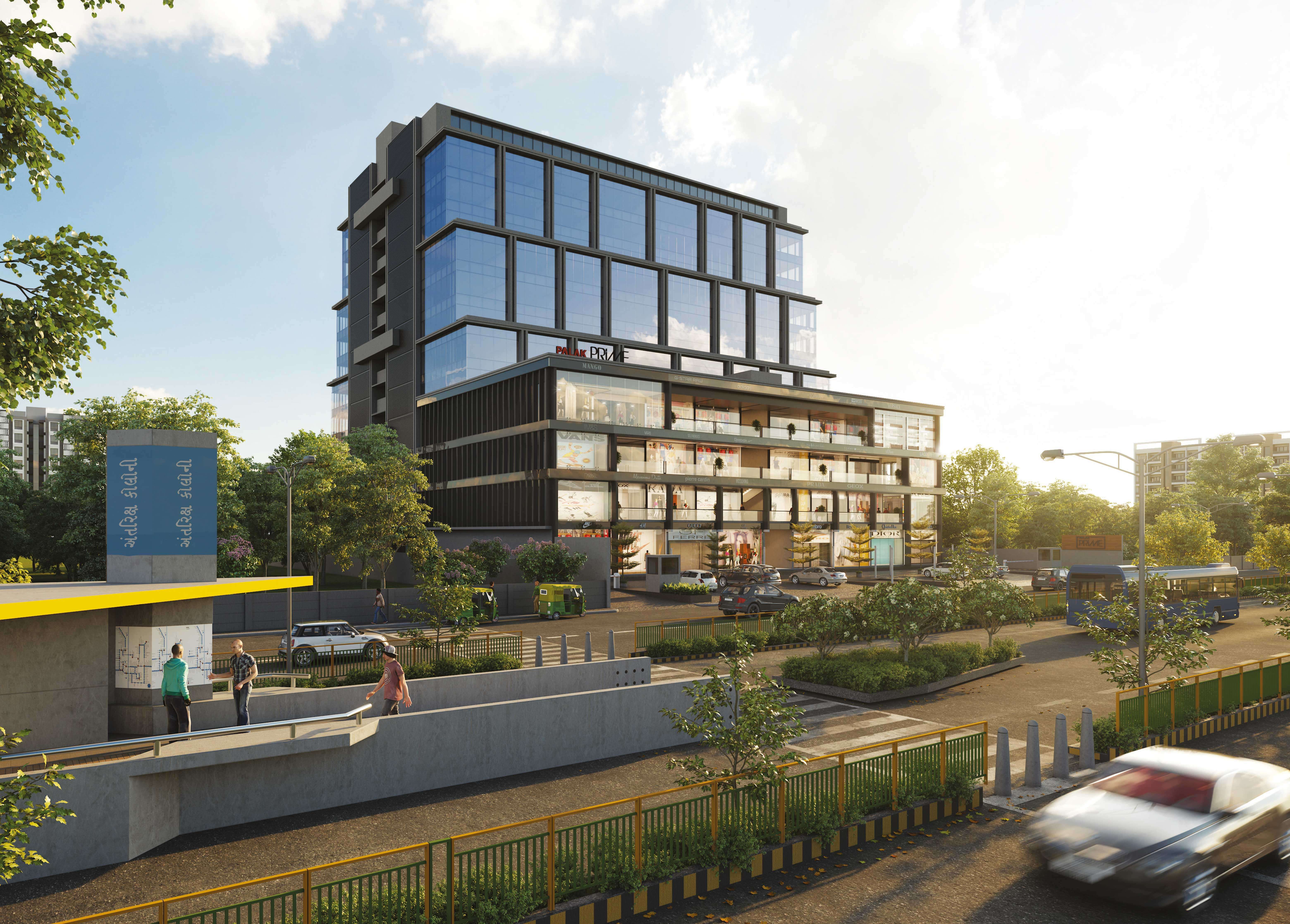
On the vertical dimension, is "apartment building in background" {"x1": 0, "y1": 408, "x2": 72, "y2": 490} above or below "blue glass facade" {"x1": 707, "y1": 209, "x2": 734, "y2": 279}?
below

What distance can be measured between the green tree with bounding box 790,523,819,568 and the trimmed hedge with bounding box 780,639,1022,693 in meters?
43.4

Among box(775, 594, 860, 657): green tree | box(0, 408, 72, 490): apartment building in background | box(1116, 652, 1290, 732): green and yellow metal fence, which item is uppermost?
box(0, 408, 72, 490): apartment building in background

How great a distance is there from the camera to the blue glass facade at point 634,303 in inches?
3191

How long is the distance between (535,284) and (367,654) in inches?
2087

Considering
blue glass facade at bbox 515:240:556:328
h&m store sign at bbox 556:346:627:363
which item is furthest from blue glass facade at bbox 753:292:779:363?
blue glass facade at bbox 515:240:556:328

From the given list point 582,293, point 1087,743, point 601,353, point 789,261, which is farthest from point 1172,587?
point 789,261

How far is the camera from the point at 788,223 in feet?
320

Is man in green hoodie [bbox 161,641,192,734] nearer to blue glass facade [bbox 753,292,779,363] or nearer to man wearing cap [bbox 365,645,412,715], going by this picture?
man wearing cap [bbox 365,645,412,715]

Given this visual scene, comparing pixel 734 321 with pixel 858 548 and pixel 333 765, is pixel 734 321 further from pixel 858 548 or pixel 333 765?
pixel 333 765

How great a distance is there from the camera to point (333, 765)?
13.5 meters

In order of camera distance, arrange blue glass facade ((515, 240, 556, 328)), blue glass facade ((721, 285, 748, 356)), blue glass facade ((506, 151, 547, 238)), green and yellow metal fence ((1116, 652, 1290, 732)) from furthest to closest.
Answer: blue glass facade ((721, 285, 748, 356)) → blue glass facade ((506, 151, 547, 238)) → blue glass facade ((515, 240, 556, 328)) → green and yellow metal fence ((1116, 652, 1290, 732))

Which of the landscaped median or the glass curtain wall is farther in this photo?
the glass curtain wall

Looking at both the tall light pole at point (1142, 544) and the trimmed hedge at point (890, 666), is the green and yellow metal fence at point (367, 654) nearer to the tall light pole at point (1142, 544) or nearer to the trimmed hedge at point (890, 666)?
the trimmed hedge at point (890, 666)

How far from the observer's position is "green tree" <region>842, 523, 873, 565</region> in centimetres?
7544
